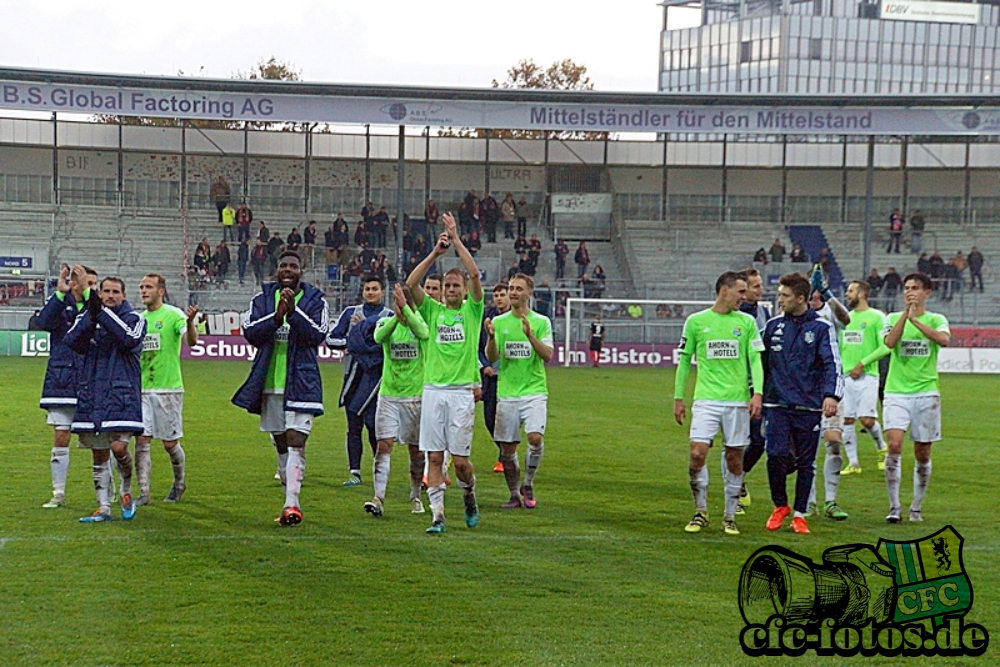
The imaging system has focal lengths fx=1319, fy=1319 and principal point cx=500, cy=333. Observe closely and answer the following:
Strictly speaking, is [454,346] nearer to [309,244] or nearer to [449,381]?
[449,381]

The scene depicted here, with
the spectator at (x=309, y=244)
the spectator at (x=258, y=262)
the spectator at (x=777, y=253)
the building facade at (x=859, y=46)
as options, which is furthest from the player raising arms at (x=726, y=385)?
the building facade at (x=859, y=46)

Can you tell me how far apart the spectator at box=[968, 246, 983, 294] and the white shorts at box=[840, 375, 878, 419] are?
106 feet

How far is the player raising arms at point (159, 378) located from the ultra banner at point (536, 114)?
3151 cm

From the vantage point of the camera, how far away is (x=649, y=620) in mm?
8055

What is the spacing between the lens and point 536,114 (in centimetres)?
4444

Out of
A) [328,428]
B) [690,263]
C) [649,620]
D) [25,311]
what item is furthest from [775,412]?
[690,263]

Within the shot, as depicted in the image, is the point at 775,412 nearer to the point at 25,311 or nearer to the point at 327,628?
the point at 327,628

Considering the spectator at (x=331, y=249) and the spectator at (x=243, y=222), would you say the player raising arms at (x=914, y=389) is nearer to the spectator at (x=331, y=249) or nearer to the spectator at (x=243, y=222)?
the spectator at (x=331, y=249)

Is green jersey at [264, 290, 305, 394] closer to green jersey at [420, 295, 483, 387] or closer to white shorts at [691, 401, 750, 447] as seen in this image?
green jersey at [420, 295, 483, 387]

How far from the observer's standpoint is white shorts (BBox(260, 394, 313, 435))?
11.1 m

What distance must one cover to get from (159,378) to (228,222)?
35.6m

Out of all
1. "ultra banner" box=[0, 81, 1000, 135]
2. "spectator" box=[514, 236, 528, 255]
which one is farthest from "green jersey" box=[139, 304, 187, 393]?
"spectator" box=[514, 236, 528, 255]

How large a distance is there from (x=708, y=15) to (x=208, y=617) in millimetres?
133590

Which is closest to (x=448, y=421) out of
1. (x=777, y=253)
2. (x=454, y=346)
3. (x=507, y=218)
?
(x=454, y=346)
